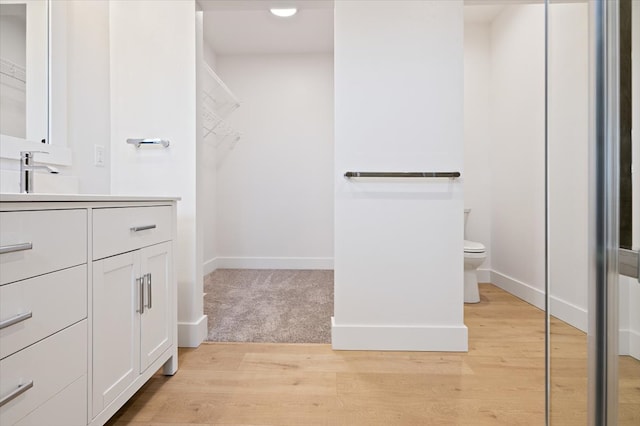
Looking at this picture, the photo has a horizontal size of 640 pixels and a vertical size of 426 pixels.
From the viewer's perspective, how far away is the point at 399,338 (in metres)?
1.77

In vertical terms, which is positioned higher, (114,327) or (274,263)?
(114,327)

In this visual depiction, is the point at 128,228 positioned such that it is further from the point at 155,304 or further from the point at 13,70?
the point at 13,70

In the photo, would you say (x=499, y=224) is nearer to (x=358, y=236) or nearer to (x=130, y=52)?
(x=358, y=236)

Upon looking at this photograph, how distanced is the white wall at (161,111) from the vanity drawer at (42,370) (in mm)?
903

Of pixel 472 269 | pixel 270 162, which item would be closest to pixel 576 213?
pixel 472 269

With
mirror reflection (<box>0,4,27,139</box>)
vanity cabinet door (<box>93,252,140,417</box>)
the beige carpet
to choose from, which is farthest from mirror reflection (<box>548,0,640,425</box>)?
mirror reflection (<box>0,4,27,139</box>)

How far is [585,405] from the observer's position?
78cm

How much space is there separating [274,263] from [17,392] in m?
3.05

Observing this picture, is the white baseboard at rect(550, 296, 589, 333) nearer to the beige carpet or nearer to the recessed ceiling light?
the beige carpet

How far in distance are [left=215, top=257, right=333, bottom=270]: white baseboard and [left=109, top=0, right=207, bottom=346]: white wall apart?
1938 millimetres

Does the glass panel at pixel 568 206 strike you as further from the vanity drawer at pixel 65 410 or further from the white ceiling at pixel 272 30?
the white ceiling at pixel 272 30

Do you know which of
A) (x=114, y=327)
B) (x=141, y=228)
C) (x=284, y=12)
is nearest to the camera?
(x=114, y=327)

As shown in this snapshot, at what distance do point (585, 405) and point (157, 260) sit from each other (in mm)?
1463

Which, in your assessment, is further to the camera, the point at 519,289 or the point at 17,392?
the point at 519,289
